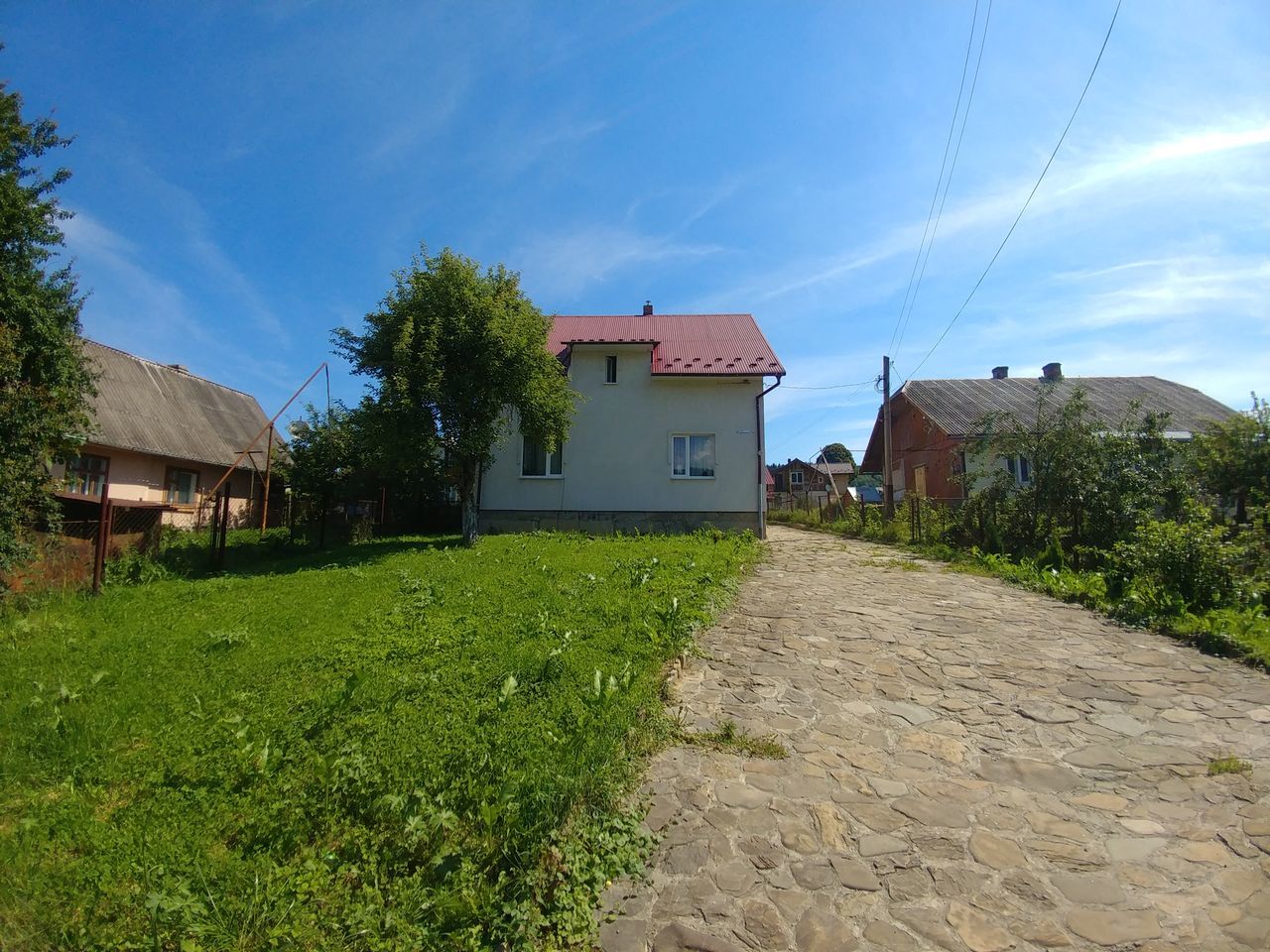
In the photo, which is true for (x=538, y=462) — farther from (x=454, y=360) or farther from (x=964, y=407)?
(x=964, y=407)

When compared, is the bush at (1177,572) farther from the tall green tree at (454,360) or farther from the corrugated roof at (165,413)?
the corrugated roof at (165,413)

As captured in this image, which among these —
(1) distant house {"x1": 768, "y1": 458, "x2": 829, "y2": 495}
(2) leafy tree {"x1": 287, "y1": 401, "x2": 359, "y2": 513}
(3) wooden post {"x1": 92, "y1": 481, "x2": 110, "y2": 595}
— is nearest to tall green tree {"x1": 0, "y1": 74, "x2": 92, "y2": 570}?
(3) wooden post {"x1": 92, "y1": 481, "x2": 110, "y2": 595}

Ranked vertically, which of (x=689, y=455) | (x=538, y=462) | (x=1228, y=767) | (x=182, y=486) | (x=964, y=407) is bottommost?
(x=1228, y=767)

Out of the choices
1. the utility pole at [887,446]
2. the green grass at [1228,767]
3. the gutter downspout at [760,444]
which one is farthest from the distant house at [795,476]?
the green grass at [1228,767]

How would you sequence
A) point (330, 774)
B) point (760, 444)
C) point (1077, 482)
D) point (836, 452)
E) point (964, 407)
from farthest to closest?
point (836, 452) → point (964, 407) → point (760, 444) → point (1077, 482) → point (330, 774)

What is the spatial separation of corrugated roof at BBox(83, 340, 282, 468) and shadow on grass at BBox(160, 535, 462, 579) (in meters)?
6.86

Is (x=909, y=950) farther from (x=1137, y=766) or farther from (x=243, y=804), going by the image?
(x=243, y=804)

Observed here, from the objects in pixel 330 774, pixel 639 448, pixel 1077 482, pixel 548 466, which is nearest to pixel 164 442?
pixel 548 466

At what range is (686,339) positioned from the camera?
1812cm

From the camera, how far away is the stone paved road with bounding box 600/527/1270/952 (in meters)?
2.63

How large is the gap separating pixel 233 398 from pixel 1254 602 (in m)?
31.6

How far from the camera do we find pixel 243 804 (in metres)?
3.36

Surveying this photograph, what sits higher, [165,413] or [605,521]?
[165,413]

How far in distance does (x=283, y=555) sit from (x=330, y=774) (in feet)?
44.9
